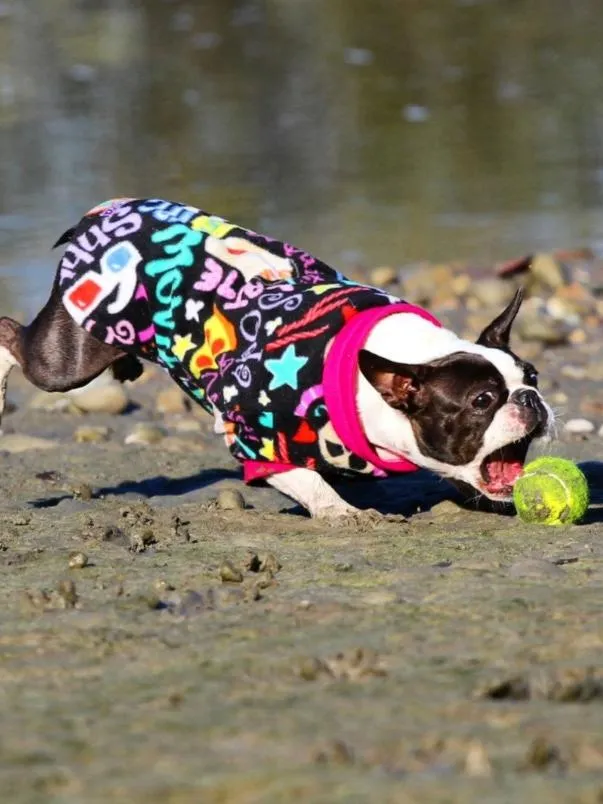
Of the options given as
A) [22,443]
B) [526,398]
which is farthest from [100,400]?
[526,398]

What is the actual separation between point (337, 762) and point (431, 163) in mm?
10699

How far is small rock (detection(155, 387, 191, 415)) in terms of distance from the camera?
7367 millimetres

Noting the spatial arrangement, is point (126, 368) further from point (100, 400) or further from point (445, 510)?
point (445, 510)

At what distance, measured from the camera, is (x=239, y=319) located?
5.10m

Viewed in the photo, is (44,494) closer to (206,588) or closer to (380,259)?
(206,588)

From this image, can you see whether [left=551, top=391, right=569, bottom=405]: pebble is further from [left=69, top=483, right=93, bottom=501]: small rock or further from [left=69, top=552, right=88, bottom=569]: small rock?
[left=69, top=552, right=88, bottom=569]: small rock

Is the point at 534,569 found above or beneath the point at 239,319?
beneath

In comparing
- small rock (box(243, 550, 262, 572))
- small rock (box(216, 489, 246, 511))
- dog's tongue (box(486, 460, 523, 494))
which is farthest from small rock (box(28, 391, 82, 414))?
small rock (box(243, 550, 262, 572))

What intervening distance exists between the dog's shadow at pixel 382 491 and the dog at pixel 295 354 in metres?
0.30

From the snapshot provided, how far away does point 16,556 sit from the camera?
14.1 ft

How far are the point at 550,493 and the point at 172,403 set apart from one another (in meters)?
3.16

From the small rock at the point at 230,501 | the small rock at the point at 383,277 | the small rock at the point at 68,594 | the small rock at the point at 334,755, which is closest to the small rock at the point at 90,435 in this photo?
the small rock at the point at 230,501

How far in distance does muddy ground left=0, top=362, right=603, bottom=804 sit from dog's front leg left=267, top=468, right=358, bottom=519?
7 cm

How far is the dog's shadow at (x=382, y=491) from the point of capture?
17.3 feet
